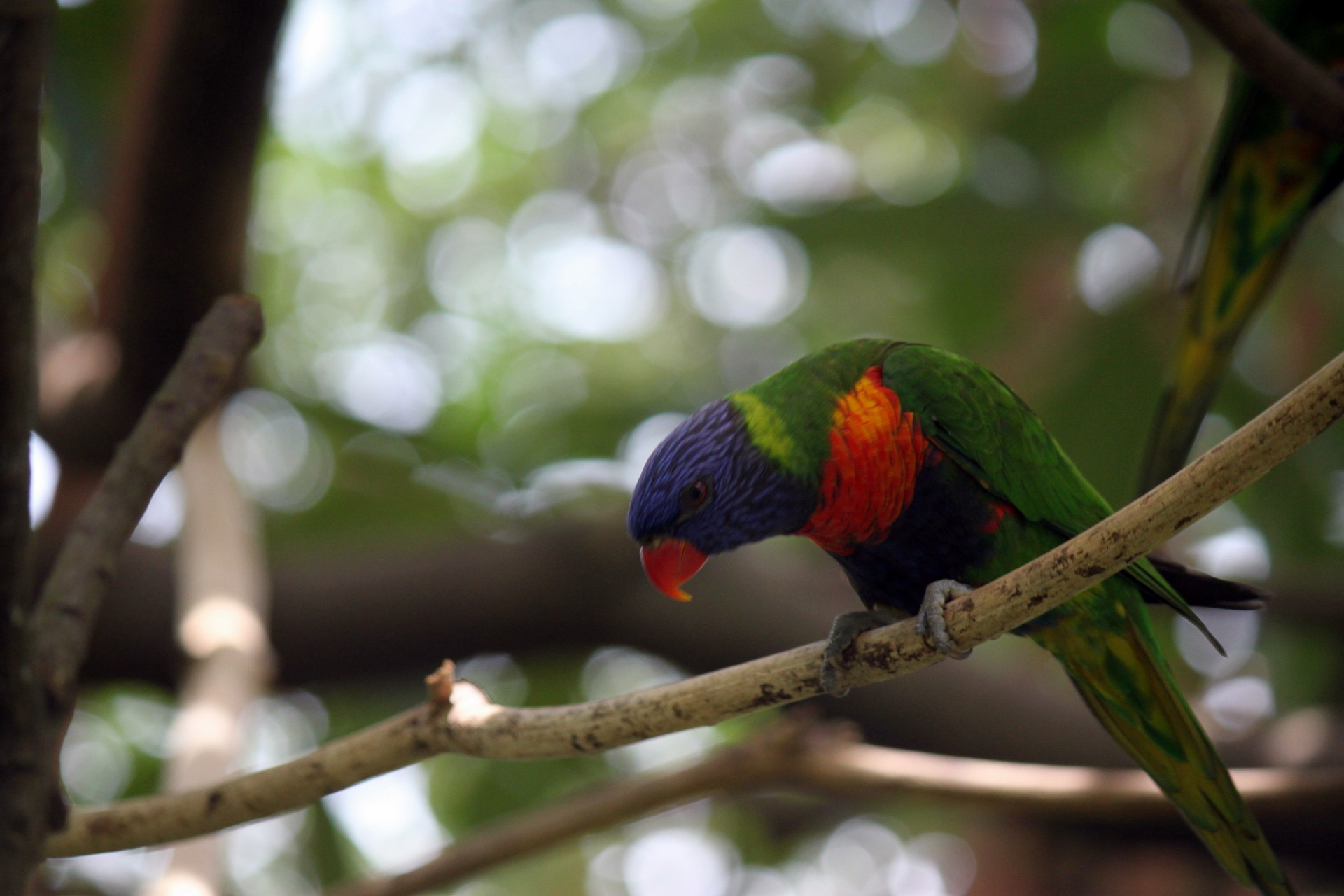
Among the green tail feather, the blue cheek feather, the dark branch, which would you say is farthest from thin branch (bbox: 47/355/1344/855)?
the green tail feather

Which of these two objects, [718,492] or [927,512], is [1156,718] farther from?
[718,492]

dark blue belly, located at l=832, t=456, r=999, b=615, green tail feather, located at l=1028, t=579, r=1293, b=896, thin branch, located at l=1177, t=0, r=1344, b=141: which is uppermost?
thin branch, located at l=1177, t=0, r=1344, b=141

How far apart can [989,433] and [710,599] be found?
6.03ft

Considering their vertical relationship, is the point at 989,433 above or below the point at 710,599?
below

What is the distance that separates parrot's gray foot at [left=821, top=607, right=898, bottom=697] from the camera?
1.35 meters

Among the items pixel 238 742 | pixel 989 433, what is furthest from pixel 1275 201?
pixel 238 742

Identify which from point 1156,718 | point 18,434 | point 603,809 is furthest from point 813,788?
point 18,434

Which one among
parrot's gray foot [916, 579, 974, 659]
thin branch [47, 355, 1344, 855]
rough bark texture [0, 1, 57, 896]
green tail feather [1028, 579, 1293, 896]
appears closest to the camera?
rough bark texture [0, 1, 57, 896]

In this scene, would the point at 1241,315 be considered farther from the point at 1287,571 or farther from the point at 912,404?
the point at 1287,571

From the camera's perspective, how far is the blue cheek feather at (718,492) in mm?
1740

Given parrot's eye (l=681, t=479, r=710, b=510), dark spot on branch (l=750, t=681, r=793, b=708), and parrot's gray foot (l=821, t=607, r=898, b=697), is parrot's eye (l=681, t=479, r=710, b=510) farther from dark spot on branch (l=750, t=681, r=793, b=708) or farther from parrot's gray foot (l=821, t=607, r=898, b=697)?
dark spot on branch (l=750, t=681, r=793, b=708)

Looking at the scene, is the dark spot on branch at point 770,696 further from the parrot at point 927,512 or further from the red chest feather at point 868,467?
the red chest feather at point 868,467

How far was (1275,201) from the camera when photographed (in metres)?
2.25

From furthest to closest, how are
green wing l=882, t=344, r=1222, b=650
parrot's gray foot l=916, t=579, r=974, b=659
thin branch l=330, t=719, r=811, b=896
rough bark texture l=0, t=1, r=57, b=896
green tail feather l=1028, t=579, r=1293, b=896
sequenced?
thin branch l=330, t=719, r=811, b=896 → green wing l=882, t=344, r=1222, b=650 → green tail feather l=1028, t=579, r=1293, b=896 → parrot's gray foot l=916, t=579, r=974, b=659 → rough bark texture l=0, t=1, r=57, b=896
